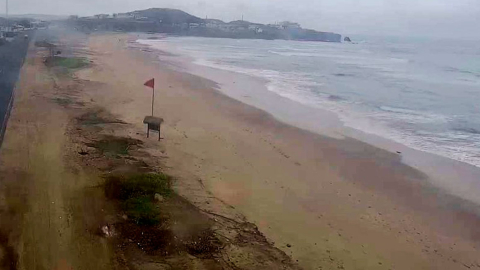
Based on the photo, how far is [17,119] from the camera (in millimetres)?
14703

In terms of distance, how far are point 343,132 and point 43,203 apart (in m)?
11.5

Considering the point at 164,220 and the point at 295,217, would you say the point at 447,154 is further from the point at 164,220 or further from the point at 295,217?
the point at 164,220

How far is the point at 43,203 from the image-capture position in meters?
8.77

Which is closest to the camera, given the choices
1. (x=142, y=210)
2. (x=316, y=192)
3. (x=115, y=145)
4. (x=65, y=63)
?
(x=142, y=210)

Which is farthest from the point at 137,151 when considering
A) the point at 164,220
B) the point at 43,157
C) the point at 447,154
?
the point at 447,154

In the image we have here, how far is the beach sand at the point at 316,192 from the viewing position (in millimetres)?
8438

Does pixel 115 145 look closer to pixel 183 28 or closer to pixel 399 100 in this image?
pixel 399 100

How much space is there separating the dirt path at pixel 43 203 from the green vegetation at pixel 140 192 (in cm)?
59

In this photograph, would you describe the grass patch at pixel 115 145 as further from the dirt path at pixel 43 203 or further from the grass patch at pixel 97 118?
the grass patch at pixel 97 118

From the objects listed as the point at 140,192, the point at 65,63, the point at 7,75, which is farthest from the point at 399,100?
the point at 65,63

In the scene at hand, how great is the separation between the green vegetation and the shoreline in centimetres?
714

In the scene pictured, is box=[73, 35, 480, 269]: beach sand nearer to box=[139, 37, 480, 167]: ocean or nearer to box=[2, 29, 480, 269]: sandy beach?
box=[2, 29, 480, 269]: sandy beach

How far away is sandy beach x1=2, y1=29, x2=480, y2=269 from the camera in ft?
27.4

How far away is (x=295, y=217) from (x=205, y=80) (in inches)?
816
